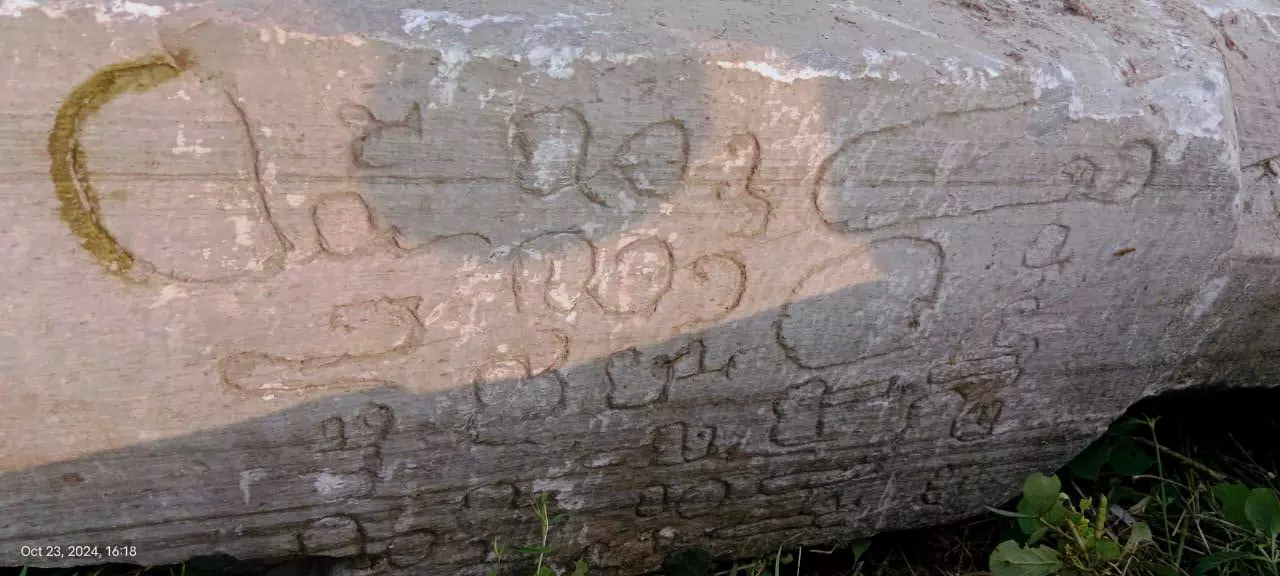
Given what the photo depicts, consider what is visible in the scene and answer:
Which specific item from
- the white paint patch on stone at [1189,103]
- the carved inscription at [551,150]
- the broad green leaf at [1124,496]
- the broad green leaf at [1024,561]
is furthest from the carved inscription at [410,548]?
the broad green leaf at [1124,496]

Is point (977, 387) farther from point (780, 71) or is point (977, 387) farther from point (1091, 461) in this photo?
point (780, 71)

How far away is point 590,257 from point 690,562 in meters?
0.84

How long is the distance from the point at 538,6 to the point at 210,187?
54 centimetres

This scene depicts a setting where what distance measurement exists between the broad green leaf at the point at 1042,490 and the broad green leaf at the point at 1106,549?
0.13 metres

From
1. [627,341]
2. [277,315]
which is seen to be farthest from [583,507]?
[277,315]

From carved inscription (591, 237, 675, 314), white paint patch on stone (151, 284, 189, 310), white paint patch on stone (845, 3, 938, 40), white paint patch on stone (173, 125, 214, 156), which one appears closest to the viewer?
white paint patch on stone (173, 125, 214, 156)

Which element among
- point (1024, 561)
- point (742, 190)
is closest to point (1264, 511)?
point (1024, 561)

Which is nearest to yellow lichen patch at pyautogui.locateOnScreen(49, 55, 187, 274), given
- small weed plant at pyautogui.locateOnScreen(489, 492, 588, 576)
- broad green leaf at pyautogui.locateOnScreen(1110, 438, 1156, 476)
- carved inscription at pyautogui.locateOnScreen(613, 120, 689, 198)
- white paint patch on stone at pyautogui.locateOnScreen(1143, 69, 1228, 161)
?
carved inscription at pyautogui.locateOnScreen(613, 120, 689, 198)

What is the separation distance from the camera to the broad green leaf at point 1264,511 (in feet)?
7.03

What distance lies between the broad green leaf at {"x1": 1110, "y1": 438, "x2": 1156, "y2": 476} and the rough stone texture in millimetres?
411

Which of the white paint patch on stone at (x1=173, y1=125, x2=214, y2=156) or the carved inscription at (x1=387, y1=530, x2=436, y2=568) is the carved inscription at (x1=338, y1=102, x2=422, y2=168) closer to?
the white paint patch on stone at (x1=173, y1=125, x2=214, y2=156)

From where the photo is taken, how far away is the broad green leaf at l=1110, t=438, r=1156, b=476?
2586mm

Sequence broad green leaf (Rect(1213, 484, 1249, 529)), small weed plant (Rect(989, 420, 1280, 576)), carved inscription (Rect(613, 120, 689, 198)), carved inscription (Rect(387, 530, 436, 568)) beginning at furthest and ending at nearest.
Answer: broad green leaf (Rect(1213, 484, 1249, 529)), small weed plant (Rect(989, 420, 1280, 576)), carved inscription (Rect(387, 530, 436, 568)), carved inscription (Rect(613, 120, 689, 198))

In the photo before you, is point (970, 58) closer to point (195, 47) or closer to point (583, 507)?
point (583, 507)
